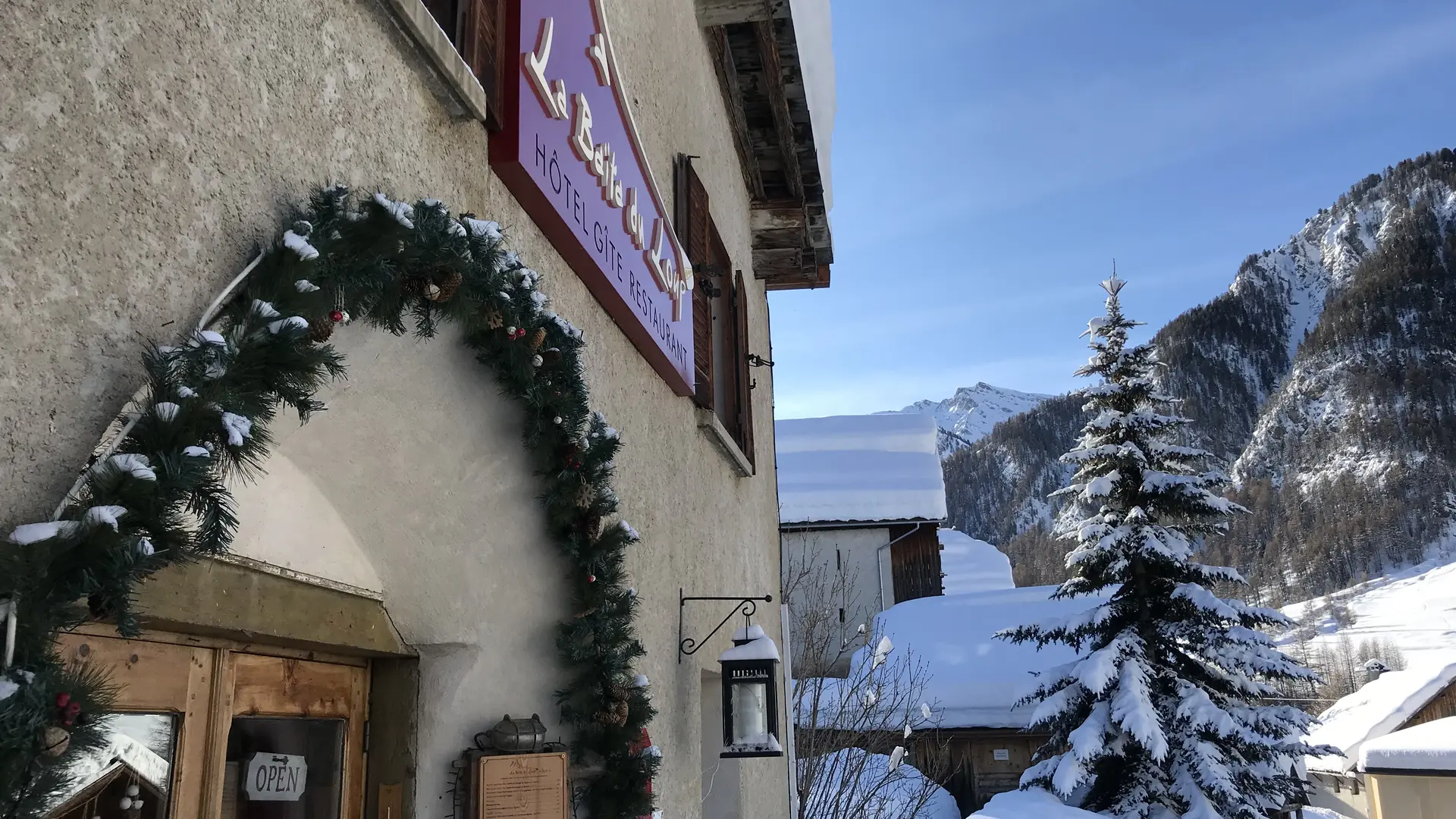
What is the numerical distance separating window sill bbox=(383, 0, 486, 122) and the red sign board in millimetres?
161

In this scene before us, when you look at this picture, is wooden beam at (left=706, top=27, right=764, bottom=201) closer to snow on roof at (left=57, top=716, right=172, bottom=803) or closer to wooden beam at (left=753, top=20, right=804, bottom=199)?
wooden beam at (left=753, top=20, right=804, bottom=199)

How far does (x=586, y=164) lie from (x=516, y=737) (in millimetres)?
1647

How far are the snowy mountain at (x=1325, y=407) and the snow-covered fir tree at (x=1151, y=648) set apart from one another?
61.2 meters

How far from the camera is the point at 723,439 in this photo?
5340mm

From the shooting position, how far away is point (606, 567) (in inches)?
112

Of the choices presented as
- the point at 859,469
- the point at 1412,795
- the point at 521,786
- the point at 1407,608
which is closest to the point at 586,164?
the point at 521,786

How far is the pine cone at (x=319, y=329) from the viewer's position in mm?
1587

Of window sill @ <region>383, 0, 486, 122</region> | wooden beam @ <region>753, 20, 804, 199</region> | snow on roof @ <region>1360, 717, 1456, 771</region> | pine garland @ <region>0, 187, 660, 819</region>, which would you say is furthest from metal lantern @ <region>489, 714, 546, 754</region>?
snow on roof @ <region>1360, 717, 1456, 771</region>

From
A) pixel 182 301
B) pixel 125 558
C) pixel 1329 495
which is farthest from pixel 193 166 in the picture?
pixel 1329 495

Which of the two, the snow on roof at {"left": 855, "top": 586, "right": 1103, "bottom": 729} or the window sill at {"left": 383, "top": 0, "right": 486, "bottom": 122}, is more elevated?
the window sill at {"left": 383, "top": 0, "right": 486, "bottom": 122}

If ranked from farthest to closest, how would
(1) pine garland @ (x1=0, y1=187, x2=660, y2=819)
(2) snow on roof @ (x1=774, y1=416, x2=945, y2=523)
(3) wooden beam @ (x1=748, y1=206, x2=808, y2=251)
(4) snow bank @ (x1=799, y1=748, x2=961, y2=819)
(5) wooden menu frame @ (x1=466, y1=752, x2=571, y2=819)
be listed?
(2) snow on roof @ (x1=774, y1=416, x2=945, y2=523) < (4) snow bank @ (x1=799, y1=748, x2=961, y2=819) < (3) wooden beam @ (x1=748, y1=206, x2=808, y2=251) < (5) wooden menu frame @ (x1=466, y1=752, x2=571, y2=819) < (1) pine garland @ (x1=0, y1=187, x2=660, y2=819)

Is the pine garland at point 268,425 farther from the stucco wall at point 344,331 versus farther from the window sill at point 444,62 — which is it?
the window sill at point 444,62

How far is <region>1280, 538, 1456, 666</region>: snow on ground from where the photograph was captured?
73.6 m

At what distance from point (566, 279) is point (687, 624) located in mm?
1772
